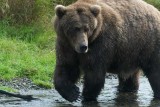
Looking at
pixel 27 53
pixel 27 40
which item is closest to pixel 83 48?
pixel 27 53

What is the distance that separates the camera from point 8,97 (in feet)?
29.1

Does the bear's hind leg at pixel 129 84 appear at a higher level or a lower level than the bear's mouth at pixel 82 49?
lower

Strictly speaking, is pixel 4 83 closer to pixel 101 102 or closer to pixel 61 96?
pixel 61 96

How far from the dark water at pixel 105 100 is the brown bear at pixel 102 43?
221 mm

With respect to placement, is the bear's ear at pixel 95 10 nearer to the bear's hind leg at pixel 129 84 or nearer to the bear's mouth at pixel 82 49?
the bear's mouth at pixel 82 49

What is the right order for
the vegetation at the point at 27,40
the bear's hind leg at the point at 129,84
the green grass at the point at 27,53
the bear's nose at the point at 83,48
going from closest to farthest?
the bear's nose at the point at 83,48 < the bear's hind leg at the point at 129,84 < the green grass at the point at 27,53 < the vegetation at the point at 27,40

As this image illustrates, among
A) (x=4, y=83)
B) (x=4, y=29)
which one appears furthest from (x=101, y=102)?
(x=4, y=29)

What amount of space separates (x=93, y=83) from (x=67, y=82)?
1.29 ft

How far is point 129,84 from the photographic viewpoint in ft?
32.5

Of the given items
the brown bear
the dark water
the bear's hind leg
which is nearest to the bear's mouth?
the brown bear

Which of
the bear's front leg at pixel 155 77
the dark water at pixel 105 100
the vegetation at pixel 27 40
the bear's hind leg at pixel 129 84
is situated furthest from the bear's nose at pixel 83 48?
the vegetation at pixel 27 40

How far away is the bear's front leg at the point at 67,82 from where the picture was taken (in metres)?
8.36

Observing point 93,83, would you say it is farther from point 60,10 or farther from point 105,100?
point 60,10

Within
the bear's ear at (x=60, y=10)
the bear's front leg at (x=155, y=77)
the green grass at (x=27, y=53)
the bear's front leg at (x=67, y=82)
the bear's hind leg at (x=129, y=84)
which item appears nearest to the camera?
the bear's ear at (x=60, y=10)
